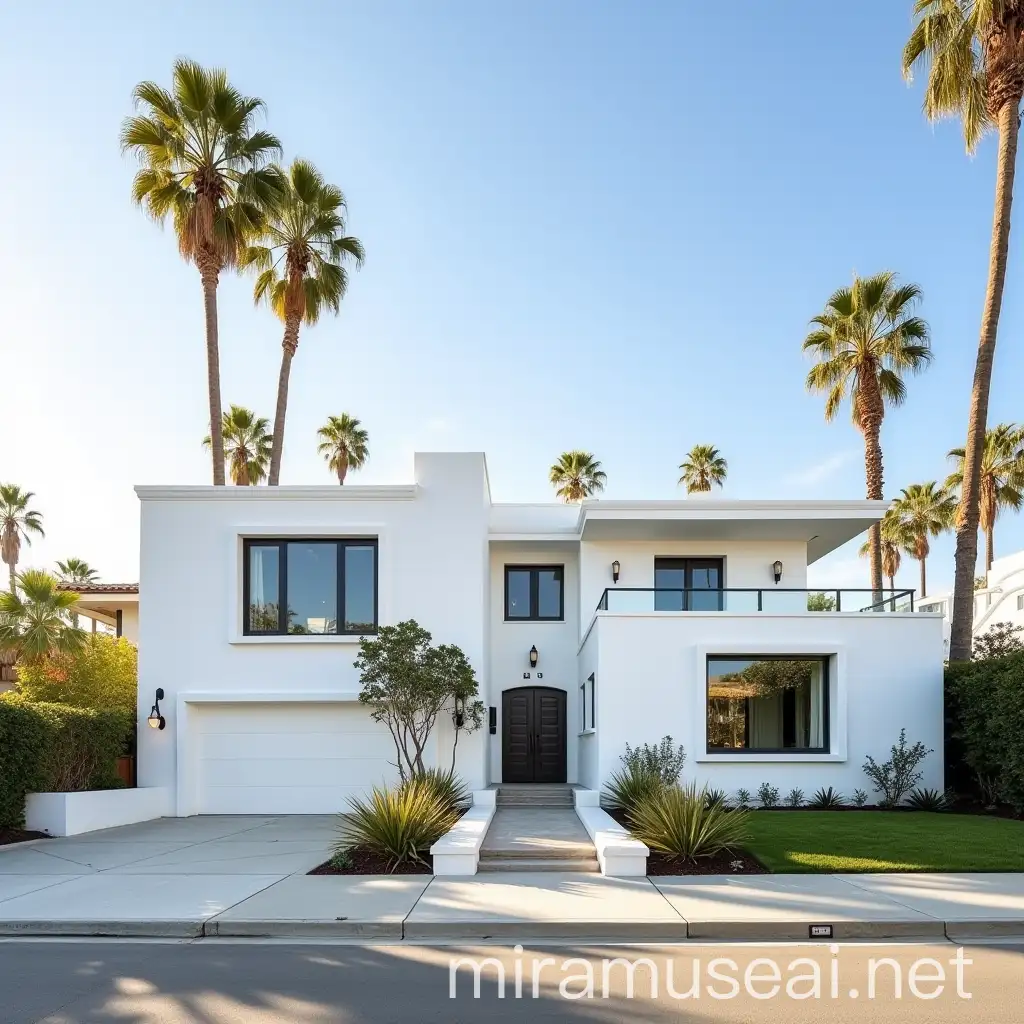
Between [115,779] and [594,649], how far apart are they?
29.4 ft

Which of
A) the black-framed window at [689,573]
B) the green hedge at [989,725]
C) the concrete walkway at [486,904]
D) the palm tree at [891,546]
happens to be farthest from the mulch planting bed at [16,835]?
the palm tree at [891,546]

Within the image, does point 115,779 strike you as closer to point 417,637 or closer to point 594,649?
point 417,637

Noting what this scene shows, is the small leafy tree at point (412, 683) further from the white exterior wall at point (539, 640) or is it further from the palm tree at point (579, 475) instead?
the palm tree at point (579, 475)

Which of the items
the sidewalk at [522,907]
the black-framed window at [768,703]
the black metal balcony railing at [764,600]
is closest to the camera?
the sidewalk at [522,907]

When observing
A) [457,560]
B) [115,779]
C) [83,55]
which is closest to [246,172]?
[83,55]

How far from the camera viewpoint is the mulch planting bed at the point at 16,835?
13000 mm

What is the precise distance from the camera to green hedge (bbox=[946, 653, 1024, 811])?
45.8 ft

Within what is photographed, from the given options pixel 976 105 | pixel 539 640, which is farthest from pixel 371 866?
pixel 976 105

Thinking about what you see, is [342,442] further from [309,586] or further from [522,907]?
[522,907]

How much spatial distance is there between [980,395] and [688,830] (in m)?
11.8

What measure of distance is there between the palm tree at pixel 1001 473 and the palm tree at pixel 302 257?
26.2m

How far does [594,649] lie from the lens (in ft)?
53.7

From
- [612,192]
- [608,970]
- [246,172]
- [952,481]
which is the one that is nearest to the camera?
[608,970]

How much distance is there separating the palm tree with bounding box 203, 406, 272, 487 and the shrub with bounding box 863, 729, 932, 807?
2352 centimetres
